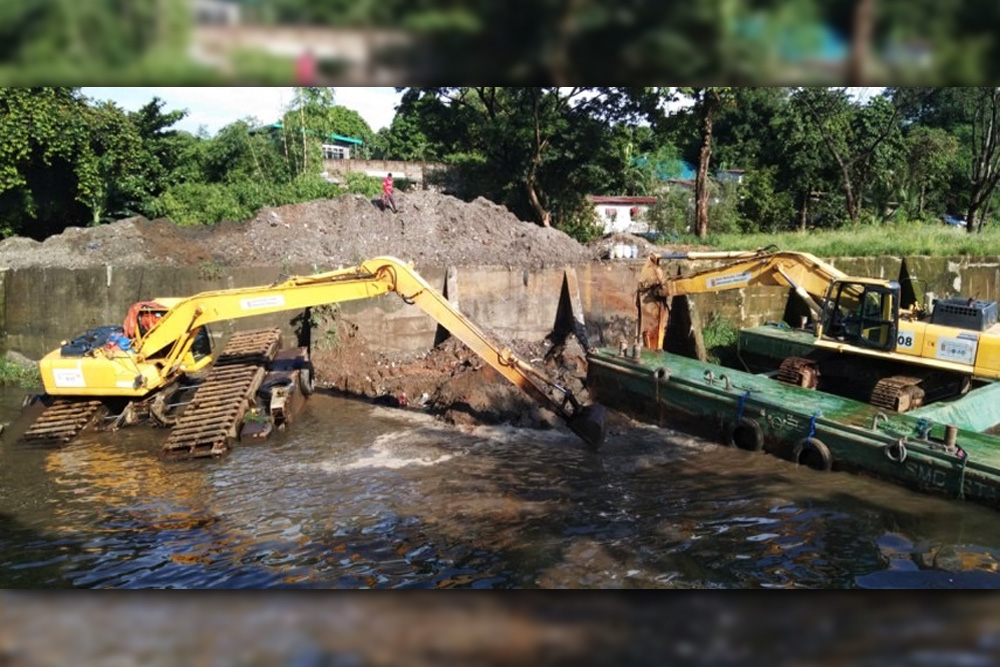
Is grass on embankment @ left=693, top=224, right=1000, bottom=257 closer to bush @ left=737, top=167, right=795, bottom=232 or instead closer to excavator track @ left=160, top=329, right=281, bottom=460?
bush @ left=737, top=167, right=795, bottom=232

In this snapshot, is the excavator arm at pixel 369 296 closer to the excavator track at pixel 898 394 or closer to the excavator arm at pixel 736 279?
the excavator arm at pixel 736 279

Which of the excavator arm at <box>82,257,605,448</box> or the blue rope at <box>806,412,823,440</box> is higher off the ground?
the excavator arm at <box>82,257,605,448</box>

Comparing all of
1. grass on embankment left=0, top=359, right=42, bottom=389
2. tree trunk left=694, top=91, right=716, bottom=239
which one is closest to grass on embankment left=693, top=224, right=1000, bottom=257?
tree trunk left=694, top=91, right=716, bottom=239

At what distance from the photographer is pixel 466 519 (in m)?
7.91

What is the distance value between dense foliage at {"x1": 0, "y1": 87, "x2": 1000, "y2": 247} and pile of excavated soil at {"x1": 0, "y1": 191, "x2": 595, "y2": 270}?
2.84m

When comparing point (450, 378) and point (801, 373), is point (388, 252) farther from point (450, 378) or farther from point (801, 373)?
point (801, 373)

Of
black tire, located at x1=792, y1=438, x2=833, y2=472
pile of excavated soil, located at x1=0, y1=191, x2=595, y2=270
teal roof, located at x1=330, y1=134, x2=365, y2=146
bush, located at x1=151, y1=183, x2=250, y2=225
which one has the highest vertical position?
teal roof, located at x1=330, y1=134, x2=365, y2=146

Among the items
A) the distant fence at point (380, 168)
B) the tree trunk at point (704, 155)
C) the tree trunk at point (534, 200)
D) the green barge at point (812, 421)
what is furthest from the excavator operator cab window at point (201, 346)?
the distant fence at point (380, 168)

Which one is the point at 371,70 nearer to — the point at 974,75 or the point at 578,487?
the point at 974,75

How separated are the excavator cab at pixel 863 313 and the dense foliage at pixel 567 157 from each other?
7.21 metres

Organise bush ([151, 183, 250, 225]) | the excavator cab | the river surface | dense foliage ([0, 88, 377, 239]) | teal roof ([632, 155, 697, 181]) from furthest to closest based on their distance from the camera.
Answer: teal roof ([632, 155, 697, 181]), bush ([151, 183, 250, 225]), dense foliage ([0, 88, 377, 239]), the excavator cab, the river surface

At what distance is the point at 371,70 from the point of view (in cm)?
141

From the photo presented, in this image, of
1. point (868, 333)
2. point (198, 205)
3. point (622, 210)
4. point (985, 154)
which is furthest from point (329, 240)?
point (985, 154)

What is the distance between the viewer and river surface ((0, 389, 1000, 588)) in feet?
21.9
